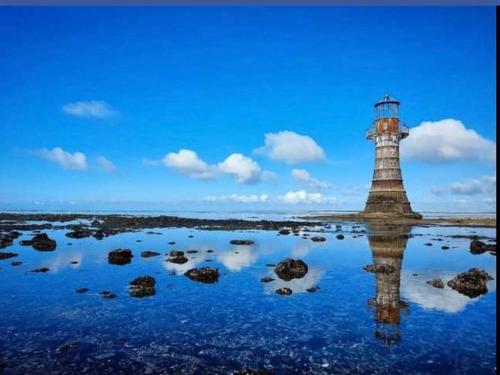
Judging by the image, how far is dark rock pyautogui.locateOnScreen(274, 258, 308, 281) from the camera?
664 inches

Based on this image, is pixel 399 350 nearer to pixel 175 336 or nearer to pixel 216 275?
pixel 175 336

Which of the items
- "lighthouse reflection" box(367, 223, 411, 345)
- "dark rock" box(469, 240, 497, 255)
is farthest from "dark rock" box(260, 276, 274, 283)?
"dark rock" box(469, 240, 497, 255)

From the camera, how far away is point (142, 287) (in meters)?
14.0

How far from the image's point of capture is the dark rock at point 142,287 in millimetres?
13284

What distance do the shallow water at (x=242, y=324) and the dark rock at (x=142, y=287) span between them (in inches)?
10.7

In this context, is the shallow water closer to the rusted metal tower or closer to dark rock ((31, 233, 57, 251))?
dark rock ((31, 233, 57, 251))

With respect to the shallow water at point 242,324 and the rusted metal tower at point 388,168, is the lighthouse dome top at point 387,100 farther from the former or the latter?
the shallow water at point 242,324

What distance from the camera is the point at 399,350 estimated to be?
838cm

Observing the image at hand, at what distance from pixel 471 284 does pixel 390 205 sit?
4532 cm

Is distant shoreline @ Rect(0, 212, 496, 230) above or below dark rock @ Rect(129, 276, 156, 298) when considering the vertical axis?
above

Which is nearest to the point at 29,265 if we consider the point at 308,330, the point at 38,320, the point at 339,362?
the point at 38,320

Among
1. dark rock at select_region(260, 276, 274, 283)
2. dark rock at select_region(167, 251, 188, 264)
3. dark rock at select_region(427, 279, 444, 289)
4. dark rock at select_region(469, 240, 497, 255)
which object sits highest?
dark rock at select_region(469, 240, 497, 255)

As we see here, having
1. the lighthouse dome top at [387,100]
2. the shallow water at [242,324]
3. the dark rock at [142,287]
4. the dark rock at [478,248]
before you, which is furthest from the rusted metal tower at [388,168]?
the dark rock at [142,287]

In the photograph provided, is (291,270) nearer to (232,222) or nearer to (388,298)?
(388,298)
